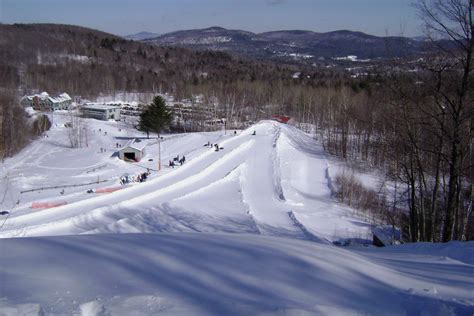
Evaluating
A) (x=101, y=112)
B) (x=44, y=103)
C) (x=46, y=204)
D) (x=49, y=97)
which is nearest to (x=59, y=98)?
(x=49, y=97)

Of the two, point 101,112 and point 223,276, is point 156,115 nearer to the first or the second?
point 101,112

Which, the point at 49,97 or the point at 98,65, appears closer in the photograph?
the point at 49,97

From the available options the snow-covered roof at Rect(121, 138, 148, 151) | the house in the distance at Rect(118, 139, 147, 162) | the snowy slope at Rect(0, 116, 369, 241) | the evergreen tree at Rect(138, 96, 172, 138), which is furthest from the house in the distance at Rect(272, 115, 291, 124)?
the house in the distance at Rect(118, 139, 147, 162)

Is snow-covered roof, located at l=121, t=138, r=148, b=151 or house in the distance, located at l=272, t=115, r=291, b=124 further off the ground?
house in the distance, located at l=272, t=115, r=291, b=124

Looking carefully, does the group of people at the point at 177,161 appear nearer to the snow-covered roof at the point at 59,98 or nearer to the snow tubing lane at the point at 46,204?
the snow tubing lane at the point at 46,204

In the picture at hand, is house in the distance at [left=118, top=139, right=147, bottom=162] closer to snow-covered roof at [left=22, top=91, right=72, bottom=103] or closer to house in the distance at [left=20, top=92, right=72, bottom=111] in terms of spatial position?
house in the distance at [left=20, top=92, right=72, bottom=111]

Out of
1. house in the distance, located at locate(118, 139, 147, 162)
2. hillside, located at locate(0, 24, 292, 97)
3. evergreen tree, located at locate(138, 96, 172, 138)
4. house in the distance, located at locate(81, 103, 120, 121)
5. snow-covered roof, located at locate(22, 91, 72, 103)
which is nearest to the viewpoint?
house in the distance, located at locate(118, 139, 147, 162)

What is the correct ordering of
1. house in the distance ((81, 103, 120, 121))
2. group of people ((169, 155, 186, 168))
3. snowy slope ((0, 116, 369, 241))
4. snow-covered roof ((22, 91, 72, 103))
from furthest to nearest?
snow-covered roof ((22, 91, 72, 103))
house in the distance ((81, 103, 120, 121))
group of people ((169, 155, 186, 168))
snowy slope ((0, 116, 369, 241))
